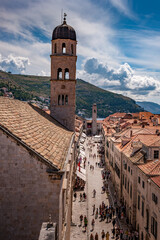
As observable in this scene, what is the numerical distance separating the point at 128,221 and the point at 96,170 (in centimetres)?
2428

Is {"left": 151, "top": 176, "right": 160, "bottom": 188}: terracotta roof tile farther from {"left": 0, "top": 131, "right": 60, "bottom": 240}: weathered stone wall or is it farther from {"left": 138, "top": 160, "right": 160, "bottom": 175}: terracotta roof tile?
{"left": 0, "top": 131, "right": 60, "bottom": 240}: weathered stone wall

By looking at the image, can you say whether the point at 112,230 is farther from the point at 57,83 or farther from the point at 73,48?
the point at 73,48

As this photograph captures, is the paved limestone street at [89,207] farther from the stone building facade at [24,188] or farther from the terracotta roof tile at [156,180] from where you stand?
the stone building facade at [24,188]

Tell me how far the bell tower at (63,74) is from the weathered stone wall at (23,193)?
2201 cm

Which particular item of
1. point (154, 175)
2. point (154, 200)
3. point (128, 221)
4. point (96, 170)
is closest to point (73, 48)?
point (154, 175)

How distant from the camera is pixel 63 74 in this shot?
31.6 metres

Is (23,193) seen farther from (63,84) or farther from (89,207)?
(89,207)

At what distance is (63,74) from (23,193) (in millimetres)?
23364

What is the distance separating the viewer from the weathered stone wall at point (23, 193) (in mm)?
10250

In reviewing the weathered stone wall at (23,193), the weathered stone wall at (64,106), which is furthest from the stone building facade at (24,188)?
the weathered stone wall at (64,106)

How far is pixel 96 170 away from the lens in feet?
175

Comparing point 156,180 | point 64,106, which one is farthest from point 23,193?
point 64,106

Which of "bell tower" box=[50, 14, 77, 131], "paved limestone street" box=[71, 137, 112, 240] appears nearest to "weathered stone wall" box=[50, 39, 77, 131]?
"bell tower" box=[50, 14, 77, 131]

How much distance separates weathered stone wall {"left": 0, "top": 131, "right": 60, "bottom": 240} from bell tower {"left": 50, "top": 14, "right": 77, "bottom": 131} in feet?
72.2
